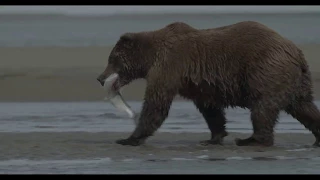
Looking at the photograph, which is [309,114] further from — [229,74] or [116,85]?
[116,85]

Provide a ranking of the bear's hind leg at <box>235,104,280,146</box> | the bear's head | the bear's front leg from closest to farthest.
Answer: the bear's hind leg at <box>235,104,280,146</box> < the bear's front leg < the bear's head

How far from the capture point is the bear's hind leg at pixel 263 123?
526 inches

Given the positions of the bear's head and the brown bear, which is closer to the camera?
the brown bear

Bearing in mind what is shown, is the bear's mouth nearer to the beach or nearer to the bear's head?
the bear's head

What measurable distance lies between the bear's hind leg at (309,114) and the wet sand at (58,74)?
7.52 metres

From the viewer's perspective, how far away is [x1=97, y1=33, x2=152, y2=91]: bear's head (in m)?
14.0

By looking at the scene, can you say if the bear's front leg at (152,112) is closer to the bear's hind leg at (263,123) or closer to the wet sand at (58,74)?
the bear's hind leg at (263,123)

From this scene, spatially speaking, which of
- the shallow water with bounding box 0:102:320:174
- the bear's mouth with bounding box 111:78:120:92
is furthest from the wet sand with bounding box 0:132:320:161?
the bear's mouth with bounding box 111:78:120:92

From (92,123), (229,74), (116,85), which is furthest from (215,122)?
(92,123)

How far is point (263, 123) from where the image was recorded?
527 inches

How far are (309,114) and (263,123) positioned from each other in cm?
69

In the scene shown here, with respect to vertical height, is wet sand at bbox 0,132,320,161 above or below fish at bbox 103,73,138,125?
below

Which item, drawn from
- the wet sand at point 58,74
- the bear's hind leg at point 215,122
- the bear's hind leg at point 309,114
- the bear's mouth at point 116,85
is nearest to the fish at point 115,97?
the bear's mouth at point 116,85

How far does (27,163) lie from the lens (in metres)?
12.3
